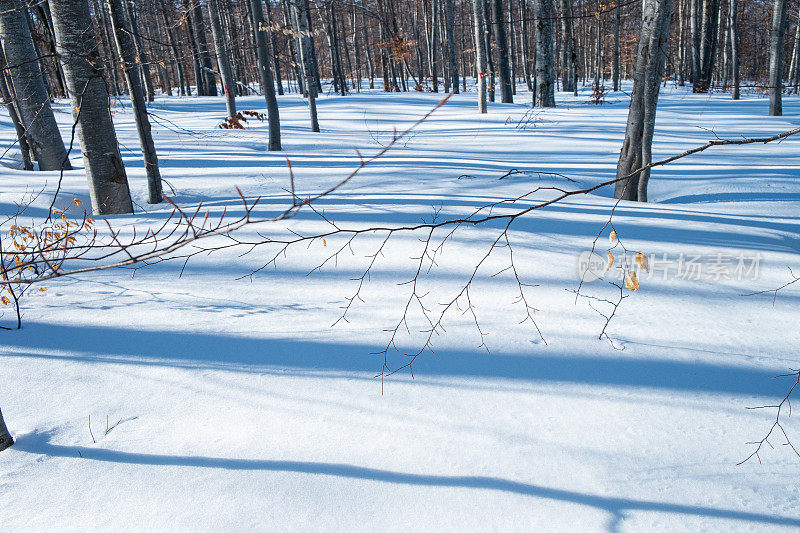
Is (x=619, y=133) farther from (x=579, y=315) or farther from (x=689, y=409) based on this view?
(x=689, y=409)

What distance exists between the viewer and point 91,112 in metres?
4.98

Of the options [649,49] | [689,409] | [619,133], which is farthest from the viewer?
[619,133]

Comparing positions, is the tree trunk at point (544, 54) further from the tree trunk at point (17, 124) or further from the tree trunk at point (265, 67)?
the tree trunk at point (17, 124)

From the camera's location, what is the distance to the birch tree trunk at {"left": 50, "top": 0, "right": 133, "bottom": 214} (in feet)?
15.3

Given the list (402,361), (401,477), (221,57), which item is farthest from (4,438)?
(221,57)

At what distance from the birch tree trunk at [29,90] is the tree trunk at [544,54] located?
9.89 metres

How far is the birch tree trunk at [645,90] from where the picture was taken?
5219 millimetres

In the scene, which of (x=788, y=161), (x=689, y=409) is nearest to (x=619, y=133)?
(x=788, y=161)

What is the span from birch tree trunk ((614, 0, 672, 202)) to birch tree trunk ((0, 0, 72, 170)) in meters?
6.63

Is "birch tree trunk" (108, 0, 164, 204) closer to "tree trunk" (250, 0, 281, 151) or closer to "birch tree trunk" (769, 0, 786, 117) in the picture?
"tree trunk" (250, 0, 281, 151)

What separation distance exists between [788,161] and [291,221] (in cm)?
746

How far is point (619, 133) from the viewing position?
10.4 m

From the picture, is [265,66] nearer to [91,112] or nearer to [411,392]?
[91,112]

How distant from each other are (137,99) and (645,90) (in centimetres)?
544
